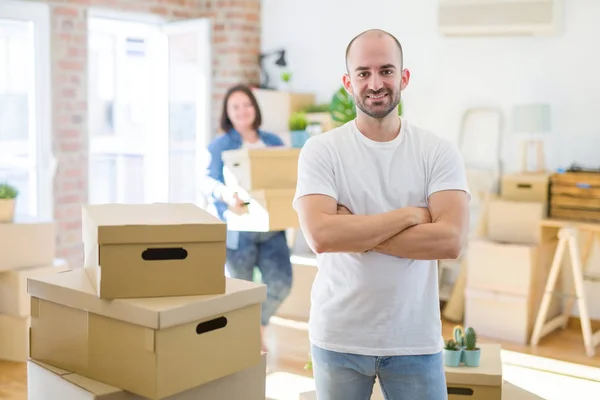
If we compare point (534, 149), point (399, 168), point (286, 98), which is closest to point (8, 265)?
point (286, 98)

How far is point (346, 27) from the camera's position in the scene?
226 inches

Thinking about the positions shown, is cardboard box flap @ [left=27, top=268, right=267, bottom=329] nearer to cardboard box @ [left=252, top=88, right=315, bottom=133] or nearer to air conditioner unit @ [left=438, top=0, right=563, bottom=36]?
air conditioner unit @ [left=438, top=0, right=563, bottom=36]

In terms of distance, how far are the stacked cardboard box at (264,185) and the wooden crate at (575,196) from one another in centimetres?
179

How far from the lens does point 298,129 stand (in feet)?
18.1

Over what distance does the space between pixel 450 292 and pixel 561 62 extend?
163 centimetres

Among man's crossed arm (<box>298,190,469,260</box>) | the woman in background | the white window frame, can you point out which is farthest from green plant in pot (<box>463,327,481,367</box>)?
the white window frame

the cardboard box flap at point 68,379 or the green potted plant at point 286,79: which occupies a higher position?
the green potted plant at point 286,79

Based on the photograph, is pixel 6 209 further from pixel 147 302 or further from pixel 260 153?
pixel 147 302

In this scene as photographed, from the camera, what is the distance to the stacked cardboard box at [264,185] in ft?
12.1

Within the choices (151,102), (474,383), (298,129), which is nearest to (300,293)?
(298,129)

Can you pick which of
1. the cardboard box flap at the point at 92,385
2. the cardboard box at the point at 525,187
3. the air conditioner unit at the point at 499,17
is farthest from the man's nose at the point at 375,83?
the air conditioner unit at the point at 499,17

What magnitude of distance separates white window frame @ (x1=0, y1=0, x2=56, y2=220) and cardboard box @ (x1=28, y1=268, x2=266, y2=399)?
3.29 m

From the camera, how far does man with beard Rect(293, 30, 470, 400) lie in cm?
183

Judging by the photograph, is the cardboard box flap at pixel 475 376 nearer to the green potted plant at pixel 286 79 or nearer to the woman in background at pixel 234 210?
the woman in background at pixel 234 210
